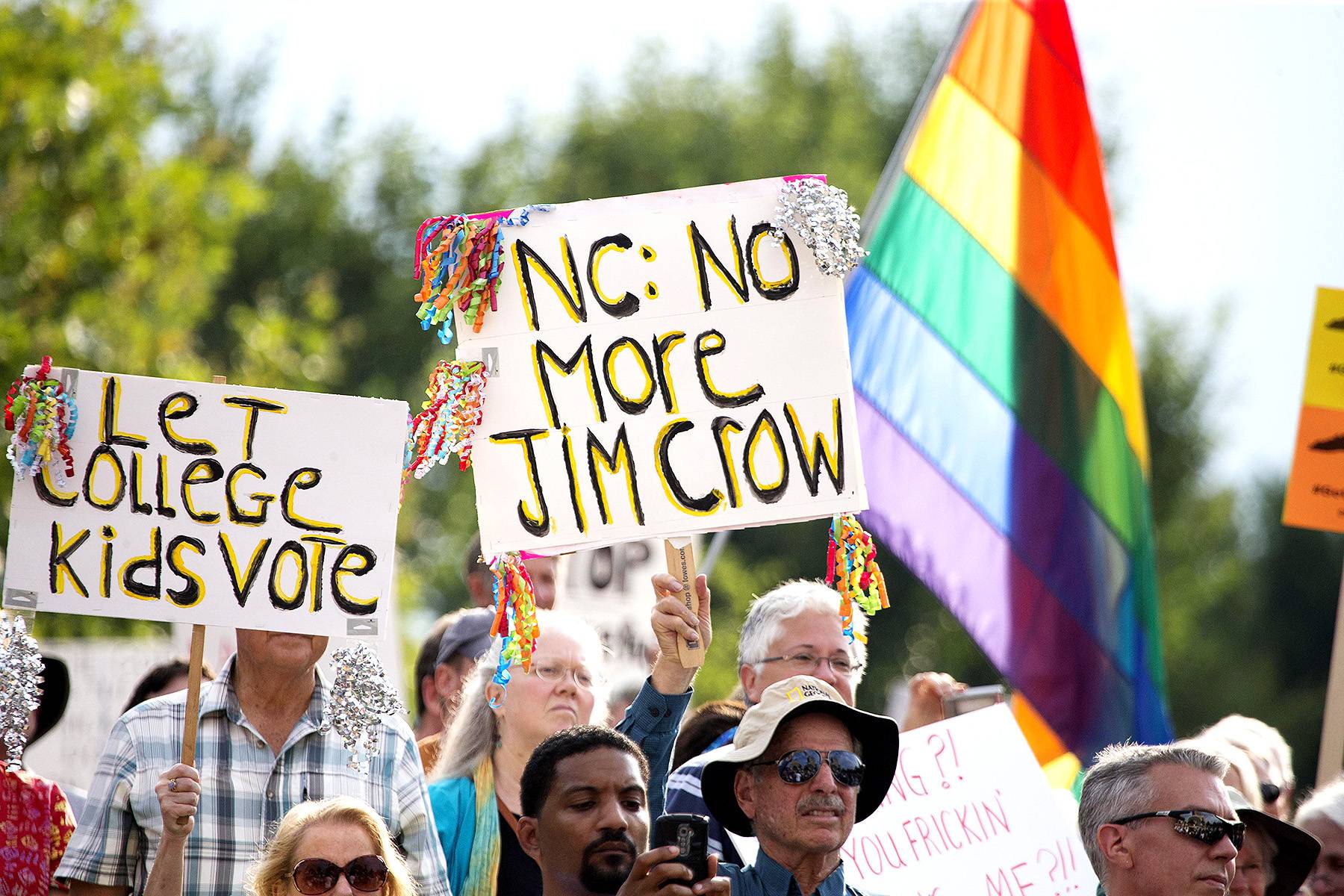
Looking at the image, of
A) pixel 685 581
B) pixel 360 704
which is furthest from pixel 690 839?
pixel 360 704

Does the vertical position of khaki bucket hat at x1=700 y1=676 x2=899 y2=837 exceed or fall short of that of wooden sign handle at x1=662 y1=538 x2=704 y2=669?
it falls short

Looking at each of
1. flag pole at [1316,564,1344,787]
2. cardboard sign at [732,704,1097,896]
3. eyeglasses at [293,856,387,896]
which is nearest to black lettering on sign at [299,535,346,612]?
eyeglasses at [293,856,387,896]

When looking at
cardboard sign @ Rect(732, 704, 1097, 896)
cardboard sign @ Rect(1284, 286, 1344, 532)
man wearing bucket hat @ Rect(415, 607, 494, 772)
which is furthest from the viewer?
cardboard sign @ Rect(1284, 286, 1344, 532)

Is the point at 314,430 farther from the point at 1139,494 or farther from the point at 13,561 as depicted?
the point at 1139,494

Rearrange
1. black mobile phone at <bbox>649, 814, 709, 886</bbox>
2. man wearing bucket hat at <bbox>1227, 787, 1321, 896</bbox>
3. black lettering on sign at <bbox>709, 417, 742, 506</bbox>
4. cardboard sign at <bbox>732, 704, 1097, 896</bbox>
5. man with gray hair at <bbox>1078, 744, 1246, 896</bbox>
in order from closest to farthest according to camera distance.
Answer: black mobile phone at <bbox>649, 814, 709, 886</bbox>, man with gray hair at <bbox>1078, 744, 1246, 896</bbox>, black lettering on sign at <bbox>709, 417, 742, 506</bbox>, man wearing bucket hat at <bbox>1227, 787, 1321, 896</bbox>, cardboard sign at <bbox>732, 704, 1097, 896</bbox>

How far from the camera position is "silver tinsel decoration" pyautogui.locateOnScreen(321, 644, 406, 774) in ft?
13.4

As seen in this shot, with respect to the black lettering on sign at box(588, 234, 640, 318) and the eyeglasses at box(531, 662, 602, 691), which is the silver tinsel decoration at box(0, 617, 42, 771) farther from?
the black lettering on sign at box(588, 234, 640, 318)

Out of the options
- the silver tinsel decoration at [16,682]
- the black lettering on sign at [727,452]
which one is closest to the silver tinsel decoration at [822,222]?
the black lettering on sign at [727,452]

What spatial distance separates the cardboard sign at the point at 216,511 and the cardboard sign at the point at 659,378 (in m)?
0.31

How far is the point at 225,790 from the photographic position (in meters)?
4.08

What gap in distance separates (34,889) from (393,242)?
26.1 metres

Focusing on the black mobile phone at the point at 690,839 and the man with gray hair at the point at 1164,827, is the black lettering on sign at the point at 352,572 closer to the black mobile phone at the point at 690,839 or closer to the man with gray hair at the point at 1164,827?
Result: the black mobile phone at the point at 690,839

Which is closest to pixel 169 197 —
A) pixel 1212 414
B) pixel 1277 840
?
pixel 1277 840

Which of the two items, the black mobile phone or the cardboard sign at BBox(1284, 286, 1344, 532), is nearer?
the black mobile phone
